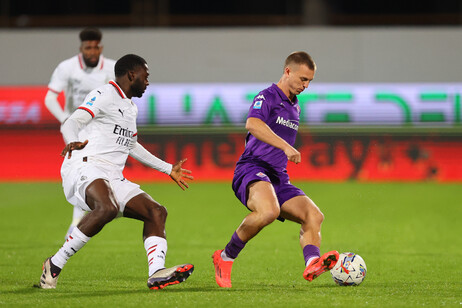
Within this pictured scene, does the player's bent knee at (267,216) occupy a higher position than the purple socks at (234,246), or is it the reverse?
the player's bent knee at (267,216)

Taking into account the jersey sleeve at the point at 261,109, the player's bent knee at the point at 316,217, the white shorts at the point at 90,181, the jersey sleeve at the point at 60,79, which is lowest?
the player's bent knee at the point at 316,217

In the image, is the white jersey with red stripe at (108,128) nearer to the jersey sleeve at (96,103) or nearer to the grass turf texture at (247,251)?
the jersey sleeve at (96,103)

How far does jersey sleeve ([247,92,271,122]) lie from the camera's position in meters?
6.16

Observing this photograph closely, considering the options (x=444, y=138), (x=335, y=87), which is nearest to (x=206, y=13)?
(x=335, y=87)

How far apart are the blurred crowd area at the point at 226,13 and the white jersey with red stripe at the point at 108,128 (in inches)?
611

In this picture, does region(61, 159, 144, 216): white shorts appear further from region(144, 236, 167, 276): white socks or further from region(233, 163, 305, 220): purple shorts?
region(233, 163, 305, 220): purple shorts

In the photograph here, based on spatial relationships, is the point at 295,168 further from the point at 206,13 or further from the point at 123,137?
the point at 123,137

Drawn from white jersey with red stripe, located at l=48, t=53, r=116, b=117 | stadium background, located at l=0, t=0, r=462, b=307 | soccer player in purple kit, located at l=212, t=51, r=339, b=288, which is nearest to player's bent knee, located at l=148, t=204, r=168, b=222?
soccer player in purple kit, located at l=212, t=51, r=339, b=288

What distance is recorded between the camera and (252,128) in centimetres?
604

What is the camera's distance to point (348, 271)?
20.6 ft

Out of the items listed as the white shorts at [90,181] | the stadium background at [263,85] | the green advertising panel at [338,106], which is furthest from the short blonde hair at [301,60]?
the green advertising panel at [338,106]

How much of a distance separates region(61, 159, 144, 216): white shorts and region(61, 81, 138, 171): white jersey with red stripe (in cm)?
5

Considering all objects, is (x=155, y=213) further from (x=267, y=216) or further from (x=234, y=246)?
(x=267, y=216)

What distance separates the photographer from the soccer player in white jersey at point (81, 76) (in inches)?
352
